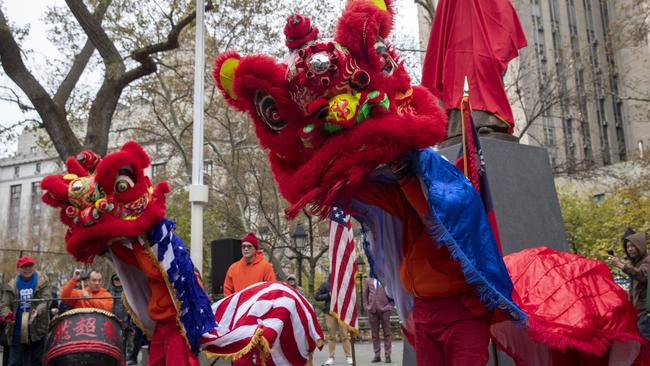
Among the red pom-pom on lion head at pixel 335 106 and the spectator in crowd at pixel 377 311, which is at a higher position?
the red pom-pom on lion head at pixel 335 106

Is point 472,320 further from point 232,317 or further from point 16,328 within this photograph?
point 16,328

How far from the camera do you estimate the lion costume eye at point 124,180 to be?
507 centimetres

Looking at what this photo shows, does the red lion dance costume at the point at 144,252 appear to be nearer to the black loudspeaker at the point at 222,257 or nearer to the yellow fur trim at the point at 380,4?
the yellow fur trim at the point at 380,4

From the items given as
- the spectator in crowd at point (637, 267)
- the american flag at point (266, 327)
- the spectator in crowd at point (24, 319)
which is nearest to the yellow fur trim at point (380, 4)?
the american flag at point (266, 327)

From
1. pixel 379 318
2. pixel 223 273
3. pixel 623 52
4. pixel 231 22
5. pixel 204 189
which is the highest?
pixel 623 52

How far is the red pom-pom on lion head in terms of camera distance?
3.26 meters

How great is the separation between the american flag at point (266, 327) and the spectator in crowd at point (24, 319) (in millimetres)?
4217

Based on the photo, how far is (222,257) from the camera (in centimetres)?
1253

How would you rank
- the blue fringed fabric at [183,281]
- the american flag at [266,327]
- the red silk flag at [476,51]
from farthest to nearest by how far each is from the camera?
the red silk flag at [476,51], the american flag at [266,327], the blue fringed fabric at [183,281]

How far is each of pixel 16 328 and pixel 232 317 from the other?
15.5 ft

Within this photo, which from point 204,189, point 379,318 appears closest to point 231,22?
point 204,189

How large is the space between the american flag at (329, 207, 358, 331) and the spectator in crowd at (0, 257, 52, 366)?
4150 millimetres

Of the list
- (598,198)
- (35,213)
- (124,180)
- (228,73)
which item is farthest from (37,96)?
(35,213)

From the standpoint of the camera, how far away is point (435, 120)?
3373mm
